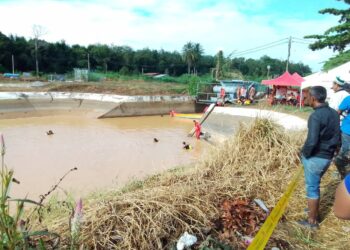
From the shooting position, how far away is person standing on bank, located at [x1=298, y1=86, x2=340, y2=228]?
3.37 meters

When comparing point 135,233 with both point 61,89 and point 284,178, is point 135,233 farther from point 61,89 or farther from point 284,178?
point 61,89

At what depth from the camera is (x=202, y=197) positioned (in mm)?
3848

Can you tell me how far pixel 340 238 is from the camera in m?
3.34

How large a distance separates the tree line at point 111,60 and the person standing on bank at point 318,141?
92.9 ft

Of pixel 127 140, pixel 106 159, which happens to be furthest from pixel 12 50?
pixel 106 159

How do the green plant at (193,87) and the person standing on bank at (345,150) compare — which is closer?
the person standing on bank at (345,150)

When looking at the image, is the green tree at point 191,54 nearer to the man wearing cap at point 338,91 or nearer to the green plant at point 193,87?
the green plant at point 193,87

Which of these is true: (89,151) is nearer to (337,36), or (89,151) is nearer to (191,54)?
(337,36)

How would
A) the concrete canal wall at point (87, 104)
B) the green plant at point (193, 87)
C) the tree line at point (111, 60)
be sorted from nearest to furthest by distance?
the concrete canal wall at point (87, 104) → the green plant at point (193, 87) → the tree line at point (111, 60)

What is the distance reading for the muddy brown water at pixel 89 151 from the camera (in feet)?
25.4

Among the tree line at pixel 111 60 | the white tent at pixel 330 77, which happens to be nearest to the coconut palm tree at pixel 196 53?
the tree line at pixel 111 60

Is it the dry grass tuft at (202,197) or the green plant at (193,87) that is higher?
the green plant at (193,87)

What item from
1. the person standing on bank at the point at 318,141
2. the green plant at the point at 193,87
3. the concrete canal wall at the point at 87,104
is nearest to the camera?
the person standing on bank at the point at 318,141

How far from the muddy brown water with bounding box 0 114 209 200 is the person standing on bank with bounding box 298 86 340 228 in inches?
104
